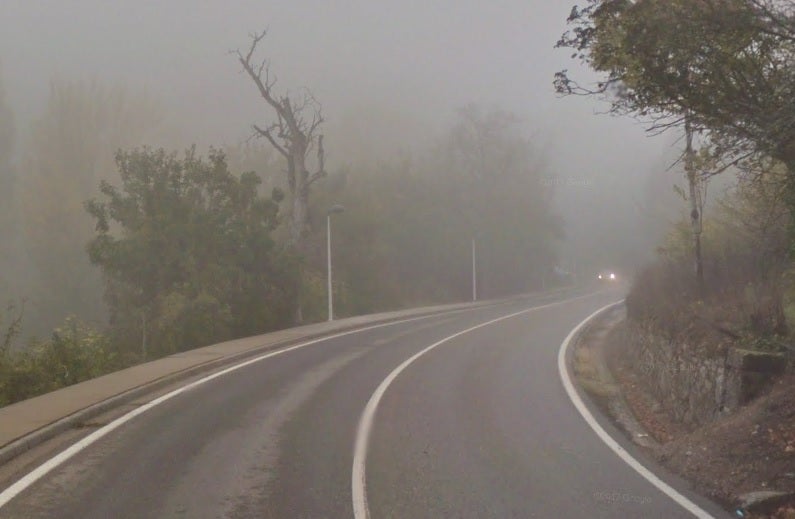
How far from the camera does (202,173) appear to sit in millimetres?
29609

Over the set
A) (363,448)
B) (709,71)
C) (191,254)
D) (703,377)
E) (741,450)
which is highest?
(709,71)

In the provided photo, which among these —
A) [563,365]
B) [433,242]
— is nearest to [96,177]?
[433,242]

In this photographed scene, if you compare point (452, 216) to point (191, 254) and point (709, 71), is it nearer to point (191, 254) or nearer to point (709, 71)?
point (191, 254)

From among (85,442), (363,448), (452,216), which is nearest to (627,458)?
(363,448)

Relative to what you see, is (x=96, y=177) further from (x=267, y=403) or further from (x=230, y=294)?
(x=267, y=403)

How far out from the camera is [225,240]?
93.1 feet

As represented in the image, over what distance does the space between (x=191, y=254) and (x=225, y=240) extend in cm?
142

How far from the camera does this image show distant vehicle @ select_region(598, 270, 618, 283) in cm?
7690

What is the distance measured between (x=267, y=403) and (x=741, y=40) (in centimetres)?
825

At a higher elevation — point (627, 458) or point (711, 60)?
point (711, 60)

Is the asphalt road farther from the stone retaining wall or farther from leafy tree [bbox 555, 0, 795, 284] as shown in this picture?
leafy tree [bbox 555, 0, 795, 284]

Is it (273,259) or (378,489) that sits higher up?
(273,259)

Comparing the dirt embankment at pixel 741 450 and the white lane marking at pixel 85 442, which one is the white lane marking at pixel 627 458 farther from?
the white lane marking at pixel 85 442

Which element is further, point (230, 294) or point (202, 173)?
point (202, 173)
